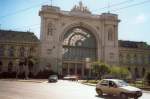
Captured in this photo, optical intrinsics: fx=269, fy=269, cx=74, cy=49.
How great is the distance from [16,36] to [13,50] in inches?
217

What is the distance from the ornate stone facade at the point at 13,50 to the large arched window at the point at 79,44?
8.64 metres

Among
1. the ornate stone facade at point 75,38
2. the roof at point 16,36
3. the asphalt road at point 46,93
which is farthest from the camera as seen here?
the roof at point 16,36

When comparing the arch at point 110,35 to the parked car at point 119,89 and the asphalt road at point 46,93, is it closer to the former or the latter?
the asphalt road at point 46,93

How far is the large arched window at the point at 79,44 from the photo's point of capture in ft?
254

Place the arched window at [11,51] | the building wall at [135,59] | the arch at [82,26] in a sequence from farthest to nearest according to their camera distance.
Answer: the building wall at [135,59] < the arch at [82,26] < the arched window at [11,51]

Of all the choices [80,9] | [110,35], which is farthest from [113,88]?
[80,9]

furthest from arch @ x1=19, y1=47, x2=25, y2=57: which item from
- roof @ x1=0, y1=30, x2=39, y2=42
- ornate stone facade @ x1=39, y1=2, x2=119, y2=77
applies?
ornate stone facade @ x1=39, y1=2, x2=119, y2=77

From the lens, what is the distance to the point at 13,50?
2965 inches

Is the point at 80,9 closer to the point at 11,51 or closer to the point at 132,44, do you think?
the point at 132,44

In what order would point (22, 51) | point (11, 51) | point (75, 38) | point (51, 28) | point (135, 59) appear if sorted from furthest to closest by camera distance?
point (135, 59) < point (75, 38) < point (22, 51) < point (11, 51) < point (51, 28)

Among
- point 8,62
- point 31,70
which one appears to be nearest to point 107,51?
point 31,70

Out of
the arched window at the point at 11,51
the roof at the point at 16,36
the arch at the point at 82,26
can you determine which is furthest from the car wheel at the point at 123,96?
the roof at the point at 16,36

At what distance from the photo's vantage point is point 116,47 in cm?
7962

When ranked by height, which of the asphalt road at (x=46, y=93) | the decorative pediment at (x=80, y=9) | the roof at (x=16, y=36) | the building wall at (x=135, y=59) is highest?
the decorative pediment at (x=80, y=9)
